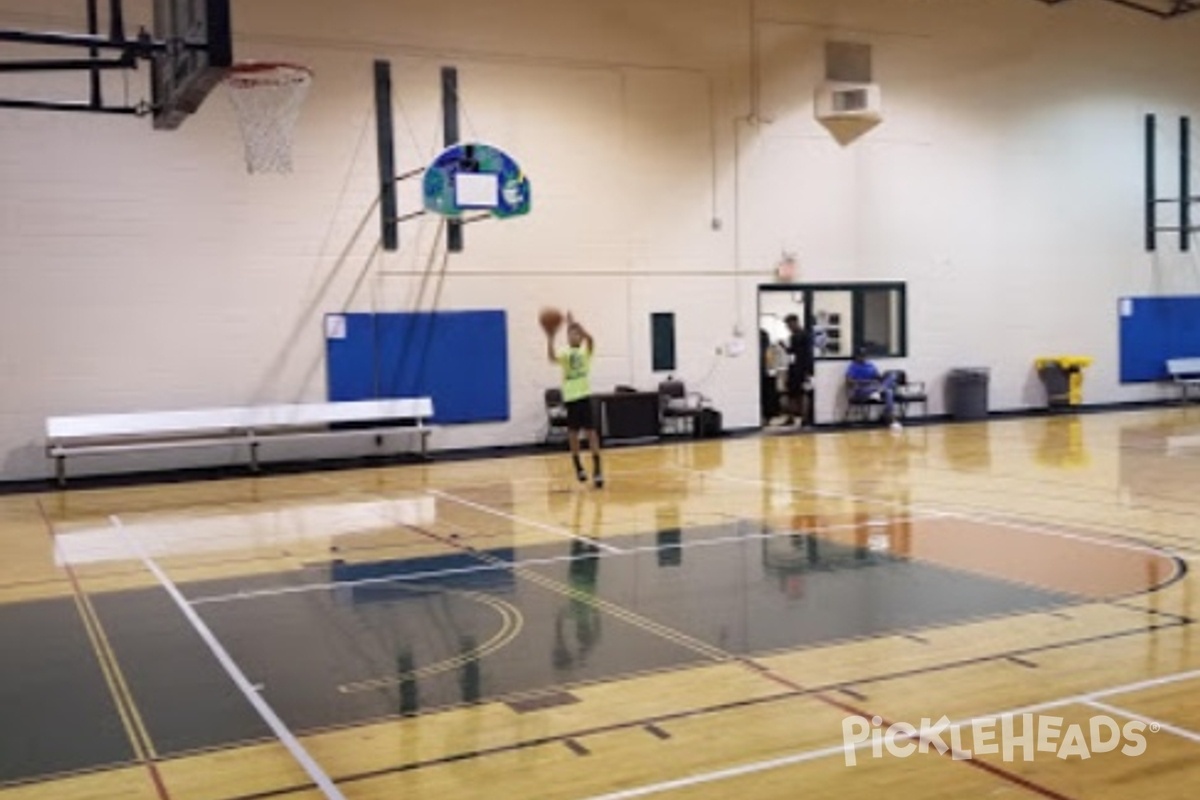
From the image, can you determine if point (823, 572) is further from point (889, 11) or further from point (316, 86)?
point (889, 11)

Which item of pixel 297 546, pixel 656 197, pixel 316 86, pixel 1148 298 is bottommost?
pixel 297 546

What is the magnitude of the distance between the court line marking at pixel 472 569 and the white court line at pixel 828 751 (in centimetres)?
402

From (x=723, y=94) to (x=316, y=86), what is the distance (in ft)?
20.7

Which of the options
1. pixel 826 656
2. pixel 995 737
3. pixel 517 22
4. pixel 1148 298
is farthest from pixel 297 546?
pixel 1148 298

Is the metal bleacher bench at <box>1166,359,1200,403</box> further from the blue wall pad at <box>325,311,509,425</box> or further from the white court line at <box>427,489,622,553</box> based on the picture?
the white court line at <box>427,489,622,553</box>

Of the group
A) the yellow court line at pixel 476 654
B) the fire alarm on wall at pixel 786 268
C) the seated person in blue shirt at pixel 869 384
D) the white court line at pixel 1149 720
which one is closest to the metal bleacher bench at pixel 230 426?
the fire alarm on wall at pixel 786 268

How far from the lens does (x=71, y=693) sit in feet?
17.9

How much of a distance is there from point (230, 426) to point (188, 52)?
28.4 feet

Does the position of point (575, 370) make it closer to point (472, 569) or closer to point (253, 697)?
point (472, 569)

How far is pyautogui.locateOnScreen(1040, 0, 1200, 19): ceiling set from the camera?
21814mm

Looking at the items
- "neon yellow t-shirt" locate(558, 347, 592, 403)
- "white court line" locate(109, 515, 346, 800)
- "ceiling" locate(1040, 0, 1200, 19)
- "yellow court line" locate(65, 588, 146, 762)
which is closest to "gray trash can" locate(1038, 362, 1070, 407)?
"ceiling" locate(1040, 0, 1200, 19)

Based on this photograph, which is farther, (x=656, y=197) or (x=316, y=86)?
(x=656, y=197)

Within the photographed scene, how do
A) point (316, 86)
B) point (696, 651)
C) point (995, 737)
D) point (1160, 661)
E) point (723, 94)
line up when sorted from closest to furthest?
point (995, 737) → point (1160, 661) → point (696, 651) → point (316, 86) → point (723, 94)

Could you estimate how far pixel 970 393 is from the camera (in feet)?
66.3
